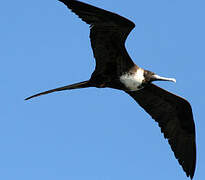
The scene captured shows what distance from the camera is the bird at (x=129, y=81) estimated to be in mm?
7652

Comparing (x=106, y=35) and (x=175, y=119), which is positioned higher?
(x=106, y=35)

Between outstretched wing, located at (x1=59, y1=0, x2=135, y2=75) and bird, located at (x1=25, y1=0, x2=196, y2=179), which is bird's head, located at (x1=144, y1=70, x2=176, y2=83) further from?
outstretched wing, located at (x1=59, y1=0, x2=135, y2=75)

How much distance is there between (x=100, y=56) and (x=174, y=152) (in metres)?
2.41

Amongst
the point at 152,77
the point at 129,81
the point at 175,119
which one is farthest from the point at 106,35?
the point at 175,119

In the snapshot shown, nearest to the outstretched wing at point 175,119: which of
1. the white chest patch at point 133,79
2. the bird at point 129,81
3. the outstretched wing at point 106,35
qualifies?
the bird at point 129,81

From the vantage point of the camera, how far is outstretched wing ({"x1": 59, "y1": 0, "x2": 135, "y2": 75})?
7441mm

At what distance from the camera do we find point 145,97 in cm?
952

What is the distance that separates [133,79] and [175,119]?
1.62 metres

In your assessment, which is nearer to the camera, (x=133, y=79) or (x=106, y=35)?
(x=106, y=35)

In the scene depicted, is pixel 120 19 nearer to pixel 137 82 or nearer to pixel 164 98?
pixel 137 82

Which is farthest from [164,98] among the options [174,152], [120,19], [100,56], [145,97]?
[120,19]

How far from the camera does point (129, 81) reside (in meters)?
8.52

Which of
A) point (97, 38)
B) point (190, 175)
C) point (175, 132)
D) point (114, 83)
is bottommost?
point (190, 175)

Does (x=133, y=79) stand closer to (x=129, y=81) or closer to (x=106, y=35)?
(x=129, y=81)
